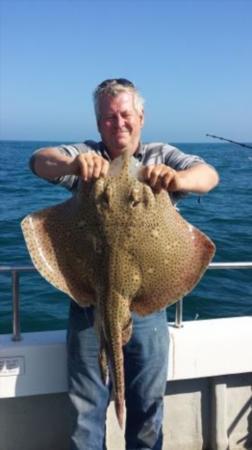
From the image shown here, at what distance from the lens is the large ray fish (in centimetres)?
269

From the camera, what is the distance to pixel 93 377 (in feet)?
10.7

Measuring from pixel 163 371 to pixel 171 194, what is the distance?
104 cm

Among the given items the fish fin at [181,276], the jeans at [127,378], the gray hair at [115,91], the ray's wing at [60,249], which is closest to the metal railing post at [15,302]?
the jeans at [127,378]

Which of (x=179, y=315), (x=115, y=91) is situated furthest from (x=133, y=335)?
(x=115, y=91)

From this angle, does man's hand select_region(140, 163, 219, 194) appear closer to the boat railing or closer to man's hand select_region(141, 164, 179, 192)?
man's hand select_region(141, 164, 179, 192)

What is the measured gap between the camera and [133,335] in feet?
10.5

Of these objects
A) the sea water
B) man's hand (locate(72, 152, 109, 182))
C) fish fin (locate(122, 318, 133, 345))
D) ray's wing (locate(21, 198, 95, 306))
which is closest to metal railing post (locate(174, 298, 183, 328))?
the sea water

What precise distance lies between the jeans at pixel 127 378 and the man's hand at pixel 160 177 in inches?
32.9

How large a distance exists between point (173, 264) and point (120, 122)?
0.78m

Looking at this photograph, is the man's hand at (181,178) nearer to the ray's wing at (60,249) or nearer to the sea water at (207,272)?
the ray's wing at (60,249)

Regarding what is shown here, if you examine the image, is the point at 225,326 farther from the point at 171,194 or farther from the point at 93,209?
the point at 93,209

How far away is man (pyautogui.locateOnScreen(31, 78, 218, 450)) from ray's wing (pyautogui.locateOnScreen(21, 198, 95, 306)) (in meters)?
0.21

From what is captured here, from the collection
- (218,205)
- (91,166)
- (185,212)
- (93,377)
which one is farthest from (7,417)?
(218,205)

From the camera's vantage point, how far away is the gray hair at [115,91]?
2.97 metres
